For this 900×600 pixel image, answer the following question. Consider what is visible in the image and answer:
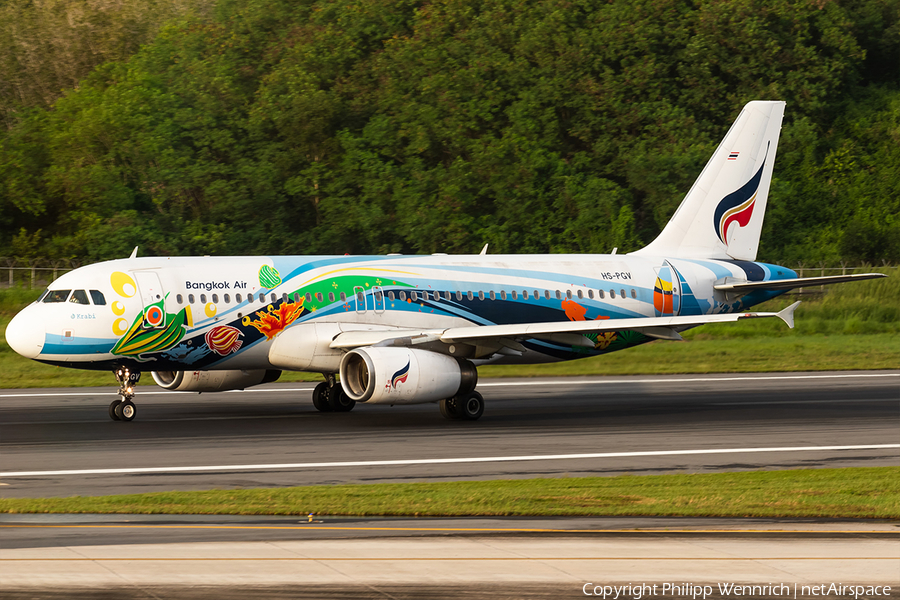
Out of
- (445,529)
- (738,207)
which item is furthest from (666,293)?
(445,529)

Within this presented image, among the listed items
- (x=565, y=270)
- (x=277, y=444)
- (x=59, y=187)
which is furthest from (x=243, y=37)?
(x=277, y=444)

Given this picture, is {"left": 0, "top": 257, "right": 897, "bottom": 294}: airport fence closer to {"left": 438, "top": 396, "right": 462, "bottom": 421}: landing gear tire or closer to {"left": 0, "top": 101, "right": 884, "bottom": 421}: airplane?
{"left": 0, "top": 101, "right": 884, "bottom": 421}: airplane

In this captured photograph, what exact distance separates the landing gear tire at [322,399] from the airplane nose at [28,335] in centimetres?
693

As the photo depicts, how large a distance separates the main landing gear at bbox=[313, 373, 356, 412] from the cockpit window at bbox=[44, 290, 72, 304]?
655cm

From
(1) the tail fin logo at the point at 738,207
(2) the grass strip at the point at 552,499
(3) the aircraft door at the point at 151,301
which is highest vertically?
(1) the tail fin logo at the point at 738,207

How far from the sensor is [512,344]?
1096 inches

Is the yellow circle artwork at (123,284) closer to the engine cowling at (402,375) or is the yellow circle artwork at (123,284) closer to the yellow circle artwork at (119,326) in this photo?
the yellow circle artwork at (119,326)

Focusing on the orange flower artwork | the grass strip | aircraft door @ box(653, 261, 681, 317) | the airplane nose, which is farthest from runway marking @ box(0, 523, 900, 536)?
aircraft door @ box(653, 261, 681, 317)

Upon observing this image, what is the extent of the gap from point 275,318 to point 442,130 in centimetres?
3986

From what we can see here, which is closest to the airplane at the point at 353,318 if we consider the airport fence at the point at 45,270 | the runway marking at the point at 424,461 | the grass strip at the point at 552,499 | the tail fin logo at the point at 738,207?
the tail fin logo at the point at 738,207

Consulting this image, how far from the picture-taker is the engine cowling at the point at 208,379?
93.8ft

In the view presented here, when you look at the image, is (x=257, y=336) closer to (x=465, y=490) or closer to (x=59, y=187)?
(x=465, y=490)

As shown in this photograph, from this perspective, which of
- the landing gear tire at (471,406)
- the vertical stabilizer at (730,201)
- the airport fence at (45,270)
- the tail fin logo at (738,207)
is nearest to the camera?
the landing gear tire at (471,406)

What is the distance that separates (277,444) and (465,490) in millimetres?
6623
